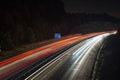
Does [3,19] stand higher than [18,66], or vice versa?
[3,19]

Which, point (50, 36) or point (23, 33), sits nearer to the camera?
point (23, 33)

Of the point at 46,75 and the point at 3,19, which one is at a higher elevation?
the point at 3,19

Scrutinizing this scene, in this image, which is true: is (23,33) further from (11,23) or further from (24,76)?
(24,76)

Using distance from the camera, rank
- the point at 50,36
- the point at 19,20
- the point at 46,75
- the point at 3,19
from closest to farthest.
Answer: the point at 46,75 → the point at 3,19 → the point at 19,20 → the point at 50,36

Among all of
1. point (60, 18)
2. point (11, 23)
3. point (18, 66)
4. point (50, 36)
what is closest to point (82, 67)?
point (18, 66)

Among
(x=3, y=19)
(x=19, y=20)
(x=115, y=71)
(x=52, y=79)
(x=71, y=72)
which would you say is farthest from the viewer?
(x=19, y=20)

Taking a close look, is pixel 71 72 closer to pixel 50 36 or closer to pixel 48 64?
pixel 48 64

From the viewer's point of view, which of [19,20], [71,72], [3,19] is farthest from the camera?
[19,20]

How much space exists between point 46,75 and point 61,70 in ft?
9.58

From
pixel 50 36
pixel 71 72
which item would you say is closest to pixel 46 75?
pixel 71 72

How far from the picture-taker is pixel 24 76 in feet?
68.3

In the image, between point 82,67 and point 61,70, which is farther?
point 82,67

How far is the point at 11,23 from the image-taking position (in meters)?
49.6

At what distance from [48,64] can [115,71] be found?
7.99m
